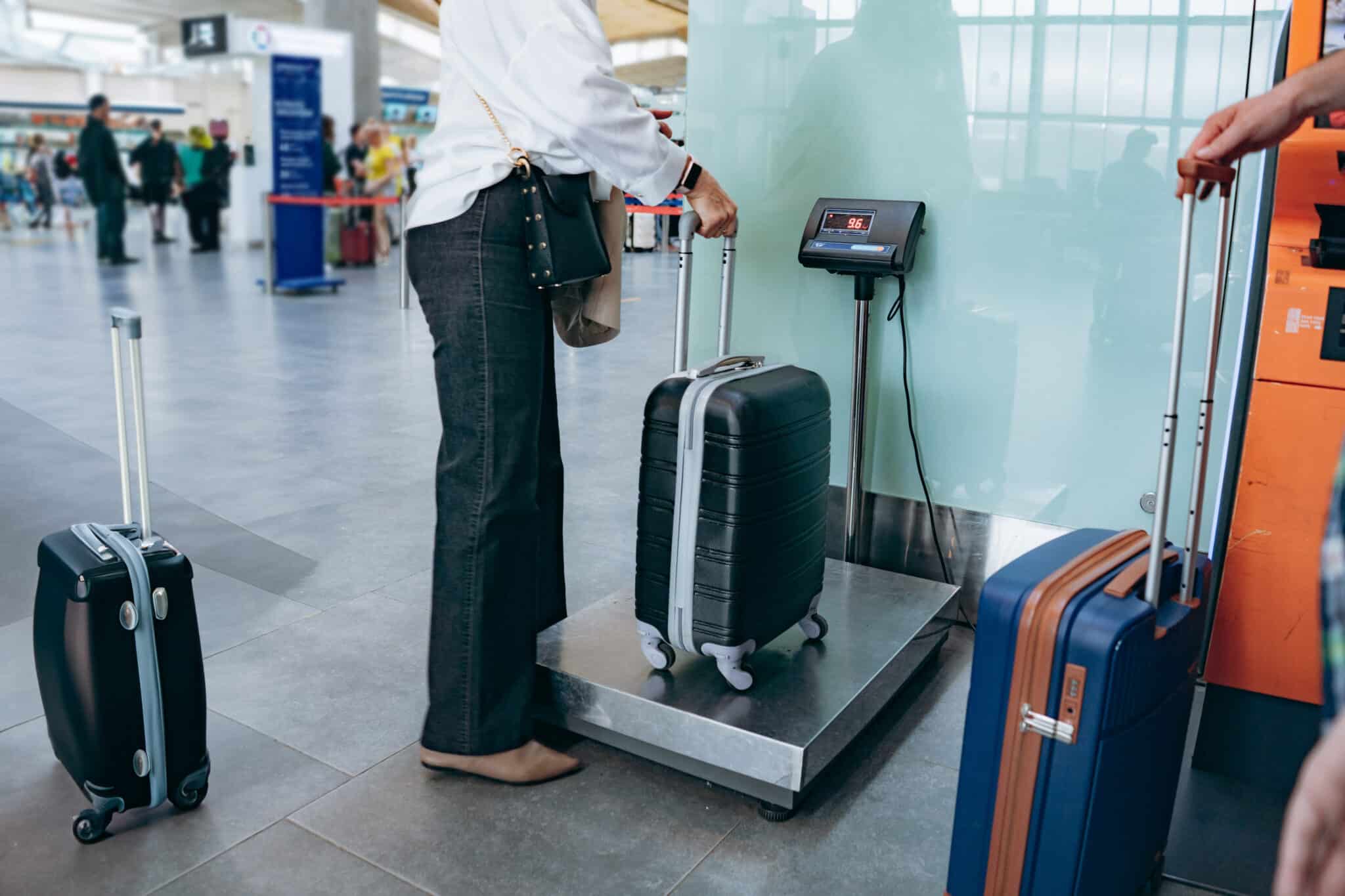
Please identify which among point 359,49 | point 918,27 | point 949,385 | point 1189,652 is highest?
point 359,49

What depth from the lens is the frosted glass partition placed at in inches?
98.2

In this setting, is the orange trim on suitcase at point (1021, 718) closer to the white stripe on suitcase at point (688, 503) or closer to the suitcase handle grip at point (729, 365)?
the white stripe on suitcase at point (688, 503)

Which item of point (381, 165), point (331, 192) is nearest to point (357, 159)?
point (381, 165)

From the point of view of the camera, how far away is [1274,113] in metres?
1.40

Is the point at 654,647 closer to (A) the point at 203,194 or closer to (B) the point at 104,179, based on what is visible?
(B) the point at 104,179

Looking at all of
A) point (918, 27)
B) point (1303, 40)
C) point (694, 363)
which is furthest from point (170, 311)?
point (1303, 40)

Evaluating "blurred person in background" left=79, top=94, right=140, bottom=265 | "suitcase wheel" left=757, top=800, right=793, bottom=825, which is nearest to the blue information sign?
"blurred person in background" left=79, top=94, right=140, bottom=265

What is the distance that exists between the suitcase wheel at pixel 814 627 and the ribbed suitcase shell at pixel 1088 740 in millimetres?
687

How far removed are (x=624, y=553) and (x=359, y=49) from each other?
1376cm

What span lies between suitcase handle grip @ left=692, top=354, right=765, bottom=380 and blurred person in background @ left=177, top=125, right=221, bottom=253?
41.9ft

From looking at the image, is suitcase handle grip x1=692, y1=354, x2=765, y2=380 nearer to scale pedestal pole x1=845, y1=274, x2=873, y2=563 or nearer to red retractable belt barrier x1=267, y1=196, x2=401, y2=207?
scale pedestal pole x1=845, y1=274, x2=873, y2=563

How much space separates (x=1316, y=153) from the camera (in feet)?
6.34

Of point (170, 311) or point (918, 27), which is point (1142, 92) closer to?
point (918, 27)

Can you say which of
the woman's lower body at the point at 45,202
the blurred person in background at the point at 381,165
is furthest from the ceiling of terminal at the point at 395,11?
the woman's lower body at the point at 45,202
